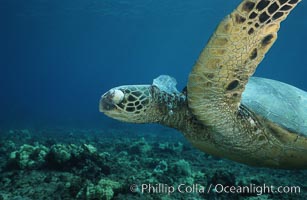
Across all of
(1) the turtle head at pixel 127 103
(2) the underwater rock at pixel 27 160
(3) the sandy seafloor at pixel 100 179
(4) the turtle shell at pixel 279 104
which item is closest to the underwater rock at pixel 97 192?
(3) the sandy seafloor at pixel 100 179

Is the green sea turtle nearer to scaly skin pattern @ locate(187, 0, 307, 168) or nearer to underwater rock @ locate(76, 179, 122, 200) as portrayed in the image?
scaly skin pattern @ locate(187, 0, 307, 168)

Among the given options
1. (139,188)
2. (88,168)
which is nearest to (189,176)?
(139,188)

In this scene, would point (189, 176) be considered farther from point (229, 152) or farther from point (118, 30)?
point (118, 30)

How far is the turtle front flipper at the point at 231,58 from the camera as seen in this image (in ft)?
7.22

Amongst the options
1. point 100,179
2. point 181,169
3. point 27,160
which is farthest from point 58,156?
point 181,169

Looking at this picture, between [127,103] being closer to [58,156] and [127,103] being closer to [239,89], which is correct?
[239,89]

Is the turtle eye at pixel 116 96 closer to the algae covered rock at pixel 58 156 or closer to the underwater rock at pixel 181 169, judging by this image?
the algae covered rock at pixel 58 156

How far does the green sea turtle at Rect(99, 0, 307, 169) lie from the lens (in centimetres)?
228

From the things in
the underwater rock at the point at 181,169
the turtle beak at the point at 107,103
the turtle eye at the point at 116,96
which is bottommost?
the underwater rock at the point at 181,169

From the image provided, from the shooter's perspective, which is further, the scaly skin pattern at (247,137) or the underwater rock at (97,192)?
the scaly skin pattern at (247,137)

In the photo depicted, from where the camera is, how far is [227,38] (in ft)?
7.60

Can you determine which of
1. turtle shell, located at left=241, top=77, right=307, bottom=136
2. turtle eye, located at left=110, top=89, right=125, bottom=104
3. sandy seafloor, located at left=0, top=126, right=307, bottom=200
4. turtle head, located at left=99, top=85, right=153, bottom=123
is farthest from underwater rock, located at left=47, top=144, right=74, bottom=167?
turtle shell, located at left=241, top=77, right=307, bottom=136

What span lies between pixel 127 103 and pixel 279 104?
6.48 ft

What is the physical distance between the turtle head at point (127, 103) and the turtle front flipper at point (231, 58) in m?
0.58
